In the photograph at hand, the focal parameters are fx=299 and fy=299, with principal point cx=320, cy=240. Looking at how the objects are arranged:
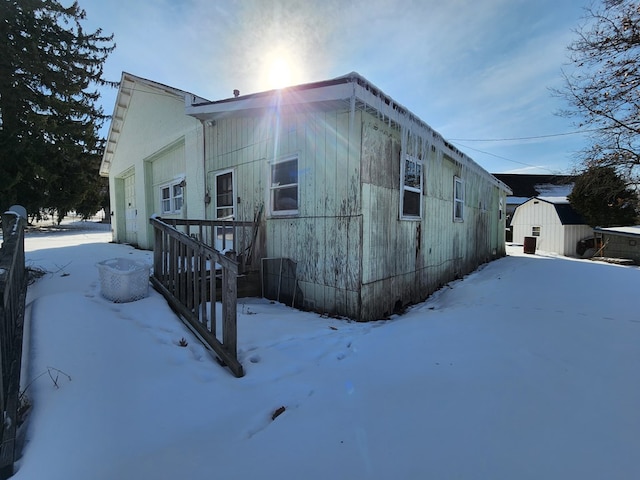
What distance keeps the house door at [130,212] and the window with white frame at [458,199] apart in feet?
33.7

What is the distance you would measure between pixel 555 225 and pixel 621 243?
10.2 feet

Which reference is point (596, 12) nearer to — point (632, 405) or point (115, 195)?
point (632, 405)

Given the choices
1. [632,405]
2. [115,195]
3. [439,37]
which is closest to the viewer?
[632,405]

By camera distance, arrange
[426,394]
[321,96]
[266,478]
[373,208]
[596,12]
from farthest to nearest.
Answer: [596,12]
[373,208]
[321,96]
[426,394]
[266,478]

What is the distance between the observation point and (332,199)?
174 inches

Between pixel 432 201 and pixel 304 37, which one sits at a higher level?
pixel 304 37

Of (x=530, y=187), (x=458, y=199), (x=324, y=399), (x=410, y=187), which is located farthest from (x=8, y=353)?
(x=530, y=187)

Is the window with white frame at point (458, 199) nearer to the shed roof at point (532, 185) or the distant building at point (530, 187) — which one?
the distant building at point (530, 187)

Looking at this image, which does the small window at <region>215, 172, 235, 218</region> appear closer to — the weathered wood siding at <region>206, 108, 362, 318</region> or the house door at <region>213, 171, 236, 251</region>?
the house door at <region>213, 171, 236, 251</region>

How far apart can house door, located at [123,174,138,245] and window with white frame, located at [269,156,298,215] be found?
25.1 ft

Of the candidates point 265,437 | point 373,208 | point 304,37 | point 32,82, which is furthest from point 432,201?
point 32,82

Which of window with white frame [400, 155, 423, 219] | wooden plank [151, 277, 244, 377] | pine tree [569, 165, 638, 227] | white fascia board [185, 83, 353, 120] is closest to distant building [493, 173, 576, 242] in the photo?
pine tree [569, 165, 638, 227]

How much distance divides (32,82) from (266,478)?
17295 mm

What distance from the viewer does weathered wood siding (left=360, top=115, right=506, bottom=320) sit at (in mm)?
4344
